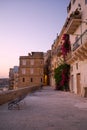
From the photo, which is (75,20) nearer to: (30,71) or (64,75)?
(64,75)

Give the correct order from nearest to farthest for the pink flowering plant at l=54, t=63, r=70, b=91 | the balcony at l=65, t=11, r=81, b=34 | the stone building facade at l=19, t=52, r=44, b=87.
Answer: the balcony at l=65, t=11, r=81, b=34, the pink flowering plant at l=54, t=63, r=70, b=91, the stone building facade at l=19, t=52, r=44, b=87

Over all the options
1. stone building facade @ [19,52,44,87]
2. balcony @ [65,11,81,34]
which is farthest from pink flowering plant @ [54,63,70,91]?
stone building facade @ [19,52,44,87]

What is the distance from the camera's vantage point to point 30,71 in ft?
229

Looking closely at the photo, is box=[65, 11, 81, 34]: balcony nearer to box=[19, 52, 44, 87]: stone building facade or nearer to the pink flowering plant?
the pink flowering plant

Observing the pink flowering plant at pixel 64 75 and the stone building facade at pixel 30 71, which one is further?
the stone building facade at pixel 30 71

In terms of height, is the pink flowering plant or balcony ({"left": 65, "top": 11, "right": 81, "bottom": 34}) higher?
balcony ({"left": 65, "top": 11, "right": 81, "bottom": 34})

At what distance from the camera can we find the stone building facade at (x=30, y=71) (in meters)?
69.3

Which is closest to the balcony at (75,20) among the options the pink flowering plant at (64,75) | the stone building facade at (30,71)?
the pink flowering plant at (64,75)

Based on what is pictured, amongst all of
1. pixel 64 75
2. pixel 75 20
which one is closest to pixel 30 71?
pixel 64 75

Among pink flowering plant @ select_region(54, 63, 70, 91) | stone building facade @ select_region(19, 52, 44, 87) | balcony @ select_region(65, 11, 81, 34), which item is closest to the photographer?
balcony @ select_region(65, 11, 81, 34)

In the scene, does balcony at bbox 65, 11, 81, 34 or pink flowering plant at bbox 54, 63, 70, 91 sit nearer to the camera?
balcony at bbox 65, 11, 81, 34

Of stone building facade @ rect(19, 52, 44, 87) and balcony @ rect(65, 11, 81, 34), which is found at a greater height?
balcony @ rect(65, 11, 81, 34)

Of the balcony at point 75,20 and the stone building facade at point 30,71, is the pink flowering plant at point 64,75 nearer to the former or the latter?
the balcony at point 75,20

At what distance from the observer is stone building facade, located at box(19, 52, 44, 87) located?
69.3 metres
